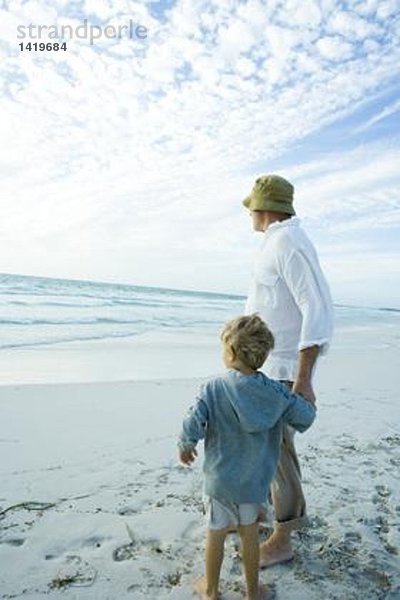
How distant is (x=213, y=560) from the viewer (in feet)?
9.07

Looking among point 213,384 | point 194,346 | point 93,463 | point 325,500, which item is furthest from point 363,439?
point 194,346

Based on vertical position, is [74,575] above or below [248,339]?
below

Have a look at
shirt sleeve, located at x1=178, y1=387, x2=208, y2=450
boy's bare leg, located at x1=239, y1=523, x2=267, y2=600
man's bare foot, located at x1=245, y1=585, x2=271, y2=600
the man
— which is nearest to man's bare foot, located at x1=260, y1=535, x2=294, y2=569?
the man

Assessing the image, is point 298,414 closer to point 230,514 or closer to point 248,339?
point 248,339

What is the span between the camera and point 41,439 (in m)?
5.14

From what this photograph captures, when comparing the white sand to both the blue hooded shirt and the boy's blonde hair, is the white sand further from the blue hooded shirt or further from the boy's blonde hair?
the boy's blonde hair

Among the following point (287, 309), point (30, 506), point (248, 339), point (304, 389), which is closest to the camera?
point (248, 339)

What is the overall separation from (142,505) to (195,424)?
1529 mm

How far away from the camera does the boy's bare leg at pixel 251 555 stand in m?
2.73

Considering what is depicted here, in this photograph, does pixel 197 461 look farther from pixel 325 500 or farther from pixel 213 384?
pixel 213 384

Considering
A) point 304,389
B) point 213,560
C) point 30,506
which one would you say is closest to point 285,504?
point 213,560

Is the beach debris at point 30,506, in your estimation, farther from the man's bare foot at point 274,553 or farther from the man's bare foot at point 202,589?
the man's bare foot at point 274,553

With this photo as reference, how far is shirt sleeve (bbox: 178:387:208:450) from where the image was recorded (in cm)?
263

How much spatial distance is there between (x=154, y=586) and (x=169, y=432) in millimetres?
2780
